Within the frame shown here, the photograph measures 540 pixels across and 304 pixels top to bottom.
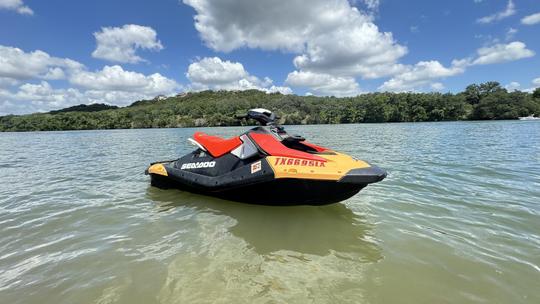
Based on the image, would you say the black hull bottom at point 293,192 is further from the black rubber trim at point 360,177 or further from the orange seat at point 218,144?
the orange seat at point 218,144

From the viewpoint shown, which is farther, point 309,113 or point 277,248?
point 309,113

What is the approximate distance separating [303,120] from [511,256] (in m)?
95.3

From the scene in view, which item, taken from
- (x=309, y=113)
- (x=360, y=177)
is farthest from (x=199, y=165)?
(x=309, y=113)

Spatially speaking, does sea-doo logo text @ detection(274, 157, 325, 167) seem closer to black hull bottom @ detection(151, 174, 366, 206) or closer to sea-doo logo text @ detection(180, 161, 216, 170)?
black hull bottom @ detection(151, 174, 366, 206)

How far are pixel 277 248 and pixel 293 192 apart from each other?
1142 mm

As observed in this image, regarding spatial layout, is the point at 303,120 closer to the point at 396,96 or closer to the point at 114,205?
the point at 396,96

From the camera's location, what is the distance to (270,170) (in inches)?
181

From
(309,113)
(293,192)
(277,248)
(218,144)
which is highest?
(309,113)

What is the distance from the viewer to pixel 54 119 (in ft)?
315

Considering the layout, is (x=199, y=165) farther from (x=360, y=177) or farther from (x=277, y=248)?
(x=360, y=177)

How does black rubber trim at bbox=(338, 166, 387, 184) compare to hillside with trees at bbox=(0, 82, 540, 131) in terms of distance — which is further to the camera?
hillside with trees at bbox=(0, 82, 540, 131)

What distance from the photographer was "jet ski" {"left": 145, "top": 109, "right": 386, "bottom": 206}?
4359mm

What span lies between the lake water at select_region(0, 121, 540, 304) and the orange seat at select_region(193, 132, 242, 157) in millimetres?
959

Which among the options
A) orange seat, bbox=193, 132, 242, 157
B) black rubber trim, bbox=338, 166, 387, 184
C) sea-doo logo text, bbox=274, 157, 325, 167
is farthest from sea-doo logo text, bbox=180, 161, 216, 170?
black rubber trim, bbox=338, 166, 387, 184
